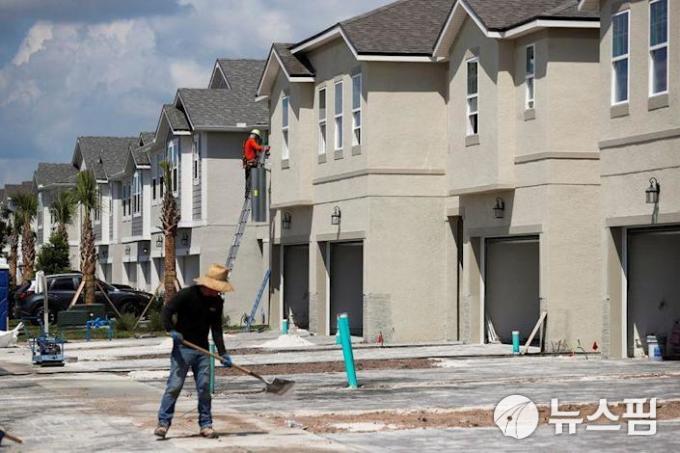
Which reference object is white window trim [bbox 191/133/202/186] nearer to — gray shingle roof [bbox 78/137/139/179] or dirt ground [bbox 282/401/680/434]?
gray shingle roof [bbox 78/137/139/179]

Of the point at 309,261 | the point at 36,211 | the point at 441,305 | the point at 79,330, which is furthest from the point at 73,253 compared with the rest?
the point at 441,305

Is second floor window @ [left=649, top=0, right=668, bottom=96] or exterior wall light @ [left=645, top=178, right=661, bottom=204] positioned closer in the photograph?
second floor window @ [left=649, top=0, right=668, bottom=96]

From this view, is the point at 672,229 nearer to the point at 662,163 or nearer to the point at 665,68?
the point at 662,163

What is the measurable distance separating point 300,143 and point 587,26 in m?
11.6

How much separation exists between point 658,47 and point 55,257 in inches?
1890

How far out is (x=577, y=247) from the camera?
93.9 ft

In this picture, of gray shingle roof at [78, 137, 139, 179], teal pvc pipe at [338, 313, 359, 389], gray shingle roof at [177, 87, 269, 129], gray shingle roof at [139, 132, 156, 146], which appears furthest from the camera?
gray shingle roof at [78, 137, 139, 179]

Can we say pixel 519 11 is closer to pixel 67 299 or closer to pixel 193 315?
pixel 193 315

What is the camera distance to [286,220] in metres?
40.4

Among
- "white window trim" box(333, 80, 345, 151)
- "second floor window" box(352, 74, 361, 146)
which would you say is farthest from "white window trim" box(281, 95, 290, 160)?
"second floor window" box(352, 74, 361, 146)

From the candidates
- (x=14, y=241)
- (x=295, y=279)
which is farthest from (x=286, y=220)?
(x=14, y=241)

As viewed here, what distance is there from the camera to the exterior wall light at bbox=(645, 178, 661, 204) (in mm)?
24469

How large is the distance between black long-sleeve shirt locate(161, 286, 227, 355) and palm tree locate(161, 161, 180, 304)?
28.3 metres

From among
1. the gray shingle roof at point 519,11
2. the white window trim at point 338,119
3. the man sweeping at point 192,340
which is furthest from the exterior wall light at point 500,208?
the man sweeping at point 192,340
